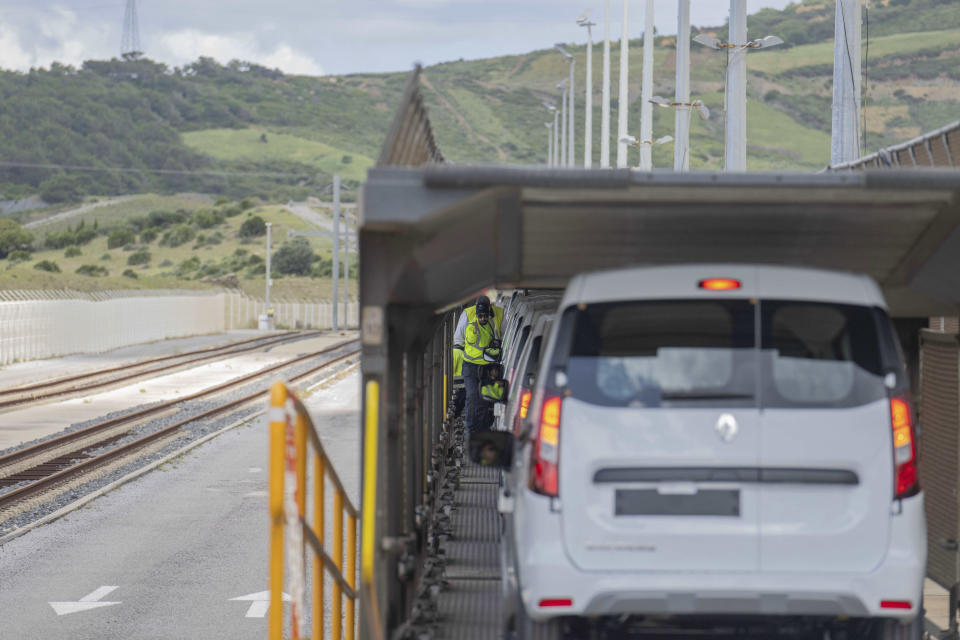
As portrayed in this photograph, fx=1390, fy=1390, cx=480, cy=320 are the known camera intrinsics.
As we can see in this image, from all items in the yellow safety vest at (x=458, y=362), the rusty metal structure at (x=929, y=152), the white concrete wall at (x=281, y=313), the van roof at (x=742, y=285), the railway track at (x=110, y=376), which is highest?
the rusty metal structure at (x=929, y=152)

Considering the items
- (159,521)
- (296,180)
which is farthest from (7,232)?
(159,521)

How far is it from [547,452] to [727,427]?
767mm

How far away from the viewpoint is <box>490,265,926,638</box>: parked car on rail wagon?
18.9ft

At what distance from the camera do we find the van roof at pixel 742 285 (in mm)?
6090

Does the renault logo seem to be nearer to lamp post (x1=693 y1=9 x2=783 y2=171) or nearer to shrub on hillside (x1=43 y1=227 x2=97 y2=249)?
lamp post (x1=693 y1=9 x2=783 y2=171)

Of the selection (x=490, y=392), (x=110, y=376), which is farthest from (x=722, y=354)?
(x=110, y=376)

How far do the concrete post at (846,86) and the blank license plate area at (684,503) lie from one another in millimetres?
14567

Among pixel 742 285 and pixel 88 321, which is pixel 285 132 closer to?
pixel 88 321

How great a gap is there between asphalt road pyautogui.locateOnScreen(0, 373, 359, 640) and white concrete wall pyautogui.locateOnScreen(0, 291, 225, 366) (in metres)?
28.7

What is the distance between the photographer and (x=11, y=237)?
120 m

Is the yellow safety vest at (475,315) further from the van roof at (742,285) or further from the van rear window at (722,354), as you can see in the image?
the van rear window at (722,354)

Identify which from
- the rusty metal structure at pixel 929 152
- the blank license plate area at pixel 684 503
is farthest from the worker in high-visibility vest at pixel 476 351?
the blank license plate area at pixel 684 503

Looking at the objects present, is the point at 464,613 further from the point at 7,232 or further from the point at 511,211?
the point at 7,232

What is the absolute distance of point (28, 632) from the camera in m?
11.4
